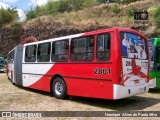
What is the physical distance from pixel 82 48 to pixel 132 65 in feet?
6.19

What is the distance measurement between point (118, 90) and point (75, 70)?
2116 millimetres

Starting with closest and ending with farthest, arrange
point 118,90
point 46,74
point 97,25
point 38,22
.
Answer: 1. point 118,90
2. point 46,74
3. point 97,25
4. point 38,22

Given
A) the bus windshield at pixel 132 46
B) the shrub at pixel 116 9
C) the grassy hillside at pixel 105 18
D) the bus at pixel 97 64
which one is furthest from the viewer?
the shrub at pixel 116 9

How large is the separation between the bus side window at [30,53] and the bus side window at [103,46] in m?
4.55

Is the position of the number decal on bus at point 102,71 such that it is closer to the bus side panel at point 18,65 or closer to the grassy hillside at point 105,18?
the bus side panel at point 18,65

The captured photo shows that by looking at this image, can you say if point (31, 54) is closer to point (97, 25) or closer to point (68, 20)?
point (97, 25)

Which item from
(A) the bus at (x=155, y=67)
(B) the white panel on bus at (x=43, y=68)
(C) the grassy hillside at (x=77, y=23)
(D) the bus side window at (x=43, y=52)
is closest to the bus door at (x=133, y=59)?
(A) the bus at (x=155, y=67)

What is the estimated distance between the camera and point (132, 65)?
9.90 metres

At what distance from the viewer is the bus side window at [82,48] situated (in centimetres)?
1017

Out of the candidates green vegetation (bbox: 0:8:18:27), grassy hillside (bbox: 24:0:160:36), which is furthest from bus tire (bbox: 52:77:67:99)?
green vegetation (bbox: 0:8:18:27)

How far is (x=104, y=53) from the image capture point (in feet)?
31.6

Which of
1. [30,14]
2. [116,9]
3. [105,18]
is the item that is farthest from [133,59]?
[30,14]

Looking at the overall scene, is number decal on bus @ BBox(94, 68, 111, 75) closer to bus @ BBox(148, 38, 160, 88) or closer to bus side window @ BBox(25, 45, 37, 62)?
bus @ BBox(148, 38, 160, 88)

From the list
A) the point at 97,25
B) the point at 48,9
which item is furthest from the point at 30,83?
the point at 48,9
